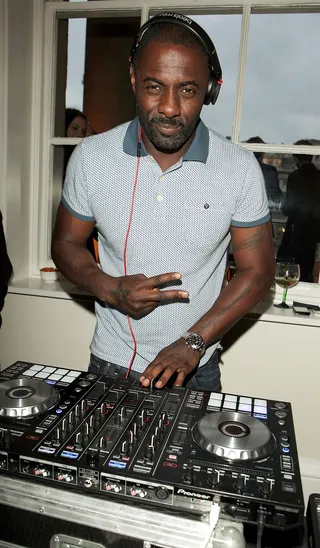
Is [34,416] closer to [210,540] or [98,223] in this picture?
[210,540]

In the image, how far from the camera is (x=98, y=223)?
1.38m

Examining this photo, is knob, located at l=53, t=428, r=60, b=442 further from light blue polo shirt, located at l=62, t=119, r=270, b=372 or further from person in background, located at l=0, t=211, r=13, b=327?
person in background, located at l=0, t=211, r=13, b=327

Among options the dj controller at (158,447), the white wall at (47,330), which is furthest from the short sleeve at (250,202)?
the white wall at (47,330)

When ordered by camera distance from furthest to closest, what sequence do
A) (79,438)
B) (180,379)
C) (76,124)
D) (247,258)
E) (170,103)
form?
(76,124) → (247,258) → (170,103) → (180,379) → (79,438)

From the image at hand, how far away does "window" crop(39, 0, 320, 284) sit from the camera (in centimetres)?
221

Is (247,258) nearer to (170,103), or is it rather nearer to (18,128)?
(170,103)

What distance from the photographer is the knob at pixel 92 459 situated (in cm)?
73

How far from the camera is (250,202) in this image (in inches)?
52.5

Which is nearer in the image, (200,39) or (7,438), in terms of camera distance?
(7,438)

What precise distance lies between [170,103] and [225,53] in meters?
1.31

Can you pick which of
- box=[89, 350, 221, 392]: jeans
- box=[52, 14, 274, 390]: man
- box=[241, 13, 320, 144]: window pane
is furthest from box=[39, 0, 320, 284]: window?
box=[89, 350, 221, 392]: jeans

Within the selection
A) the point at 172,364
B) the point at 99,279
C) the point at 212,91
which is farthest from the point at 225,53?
the point at 172,364

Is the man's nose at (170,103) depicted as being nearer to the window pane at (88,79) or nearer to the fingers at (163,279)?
the fingers at (163,279)

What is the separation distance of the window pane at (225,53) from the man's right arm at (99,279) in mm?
1176
